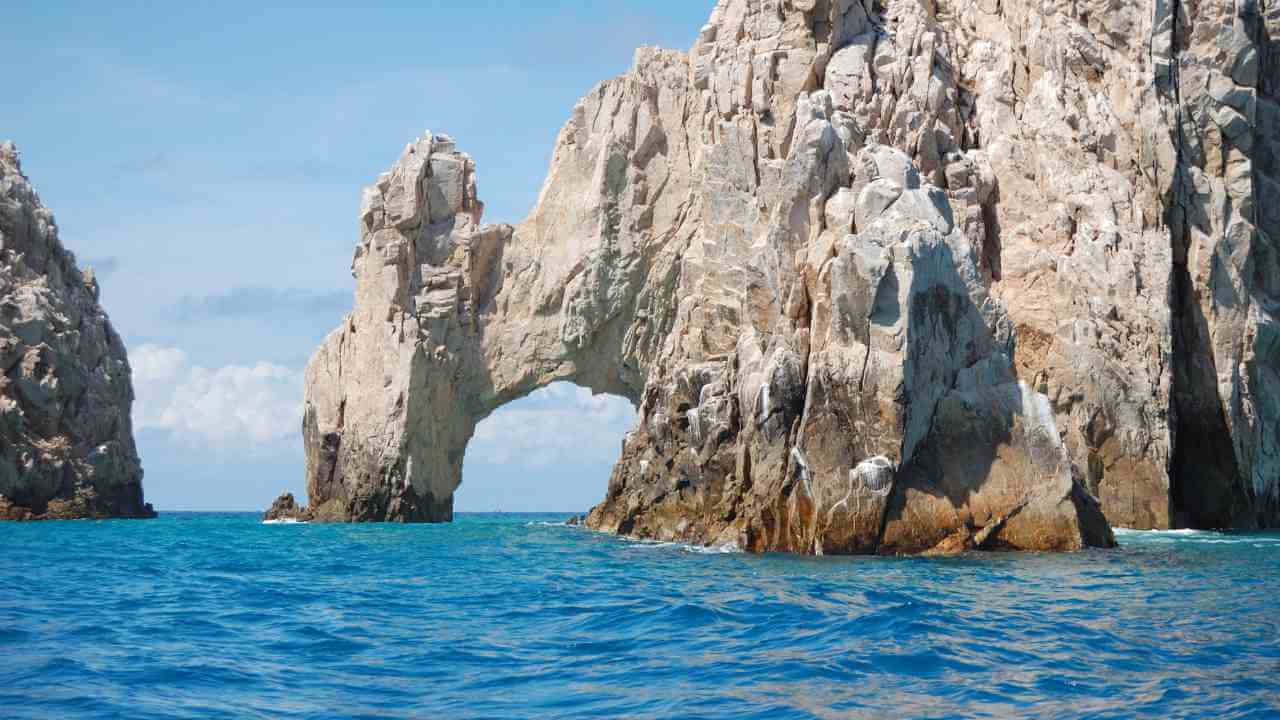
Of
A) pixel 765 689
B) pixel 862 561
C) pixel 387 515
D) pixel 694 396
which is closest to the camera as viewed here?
pixel 765 689

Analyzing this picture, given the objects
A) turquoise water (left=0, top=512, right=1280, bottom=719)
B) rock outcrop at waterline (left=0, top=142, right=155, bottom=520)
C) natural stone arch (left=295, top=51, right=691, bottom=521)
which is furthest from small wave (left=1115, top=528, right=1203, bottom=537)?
rock outcrop at waterline (left=0, top=142, right=155, bottom=520)

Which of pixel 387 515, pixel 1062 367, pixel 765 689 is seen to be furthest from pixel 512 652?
pixel 387 515

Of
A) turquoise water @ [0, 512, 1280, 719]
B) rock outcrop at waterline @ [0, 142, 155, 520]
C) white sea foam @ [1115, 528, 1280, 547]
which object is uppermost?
rock outcrop at waterline @ [0, 142, 155, 520]

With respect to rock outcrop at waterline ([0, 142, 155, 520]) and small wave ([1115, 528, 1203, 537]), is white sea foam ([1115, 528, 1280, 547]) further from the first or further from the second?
rock outcrop at waterline ([0, 142, 155, 520])

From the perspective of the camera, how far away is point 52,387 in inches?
2399

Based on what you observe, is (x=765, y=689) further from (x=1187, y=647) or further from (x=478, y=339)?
(x=478, y=339)

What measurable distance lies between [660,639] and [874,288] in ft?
45.6

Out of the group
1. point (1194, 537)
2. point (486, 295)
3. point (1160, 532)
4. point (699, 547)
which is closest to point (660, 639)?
point (699, 547)

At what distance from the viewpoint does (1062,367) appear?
37438 mm

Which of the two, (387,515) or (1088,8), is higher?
(1088,8)

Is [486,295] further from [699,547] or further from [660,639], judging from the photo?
[660,639]

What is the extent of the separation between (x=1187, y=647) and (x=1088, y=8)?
32.3 meters

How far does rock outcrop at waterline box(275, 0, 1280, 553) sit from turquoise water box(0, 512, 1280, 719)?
13.2ft

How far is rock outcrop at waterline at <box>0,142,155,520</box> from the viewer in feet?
195
